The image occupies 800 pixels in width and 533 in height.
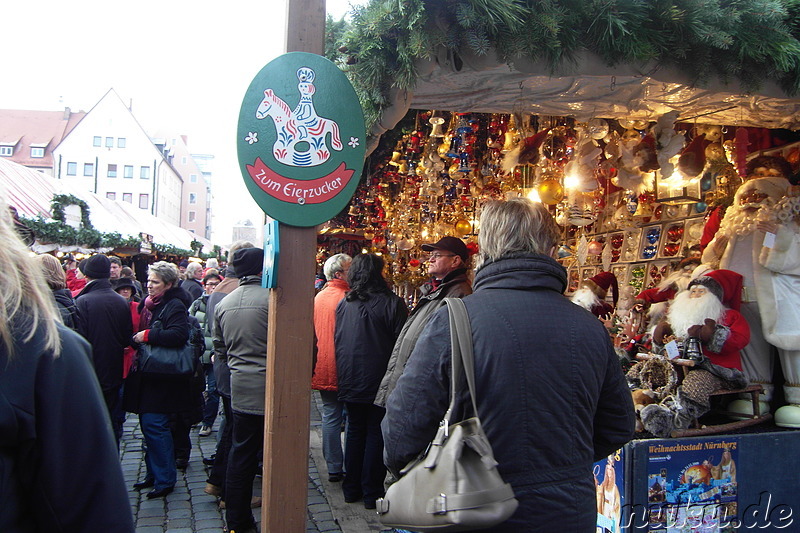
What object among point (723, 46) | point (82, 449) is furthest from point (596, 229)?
point (82, 449)

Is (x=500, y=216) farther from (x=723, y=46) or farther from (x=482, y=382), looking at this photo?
(x=723, y=46)

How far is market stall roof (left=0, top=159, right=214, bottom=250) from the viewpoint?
32.3 ft

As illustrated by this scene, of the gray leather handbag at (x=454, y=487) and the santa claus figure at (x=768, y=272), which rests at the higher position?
the santa claus figure at (x=768, y=272)

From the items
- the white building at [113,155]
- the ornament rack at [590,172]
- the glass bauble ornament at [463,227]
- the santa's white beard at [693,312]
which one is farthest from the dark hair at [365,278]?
the white building at [113,155]

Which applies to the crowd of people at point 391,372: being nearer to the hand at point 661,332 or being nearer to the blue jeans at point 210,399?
the hand at point 661,332

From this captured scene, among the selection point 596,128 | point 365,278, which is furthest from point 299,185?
point 596,128

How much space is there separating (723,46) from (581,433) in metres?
2.15

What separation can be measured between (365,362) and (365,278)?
631mm

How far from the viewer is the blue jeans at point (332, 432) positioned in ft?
15.3

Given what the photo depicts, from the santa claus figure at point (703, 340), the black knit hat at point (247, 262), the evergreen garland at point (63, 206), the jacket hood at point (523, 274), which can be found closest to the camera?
the jacket hood at point (523, 274)

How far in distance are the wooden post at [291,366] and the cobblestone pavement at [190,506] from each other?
1.13 m

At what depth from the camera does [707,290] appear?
3.59m

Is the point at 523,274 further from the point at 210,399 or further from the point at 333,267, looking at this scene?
the point at 210,399

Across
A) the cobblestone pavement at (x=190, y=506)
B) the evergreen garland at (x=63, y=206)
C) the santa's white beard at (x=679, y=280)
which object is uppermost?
the evergreen garland at (x=63, y=206)
